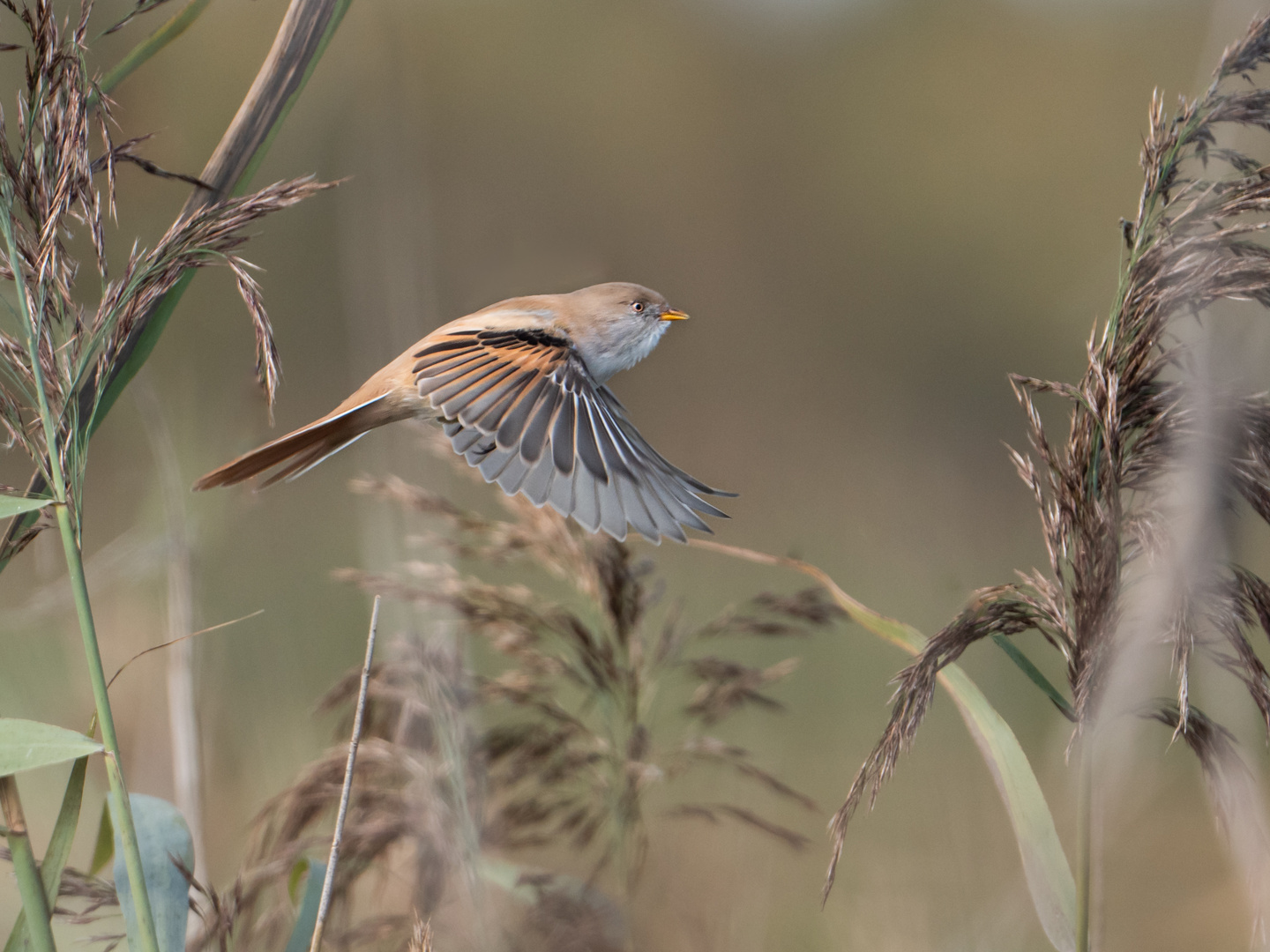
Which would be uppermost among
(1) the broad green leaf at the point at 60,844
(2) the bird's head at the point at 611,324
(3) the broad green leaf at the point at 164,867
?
(2) the bird's head at the point at 611,324

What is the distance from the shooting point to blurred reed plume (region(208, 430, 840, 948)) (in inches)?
61.9

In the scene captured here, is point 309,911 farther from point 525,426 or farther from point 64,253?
point 64,253

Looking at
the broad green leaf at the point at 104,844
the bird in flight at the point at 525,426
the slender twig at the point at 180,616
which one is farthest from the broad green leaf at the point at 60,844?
the slender twig at the point at 180,616

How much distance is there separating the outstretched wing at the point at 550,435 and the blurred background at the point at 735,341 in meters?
0.31

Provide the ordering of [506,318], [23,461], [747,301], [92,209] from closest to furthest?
[92,209]
[506,318]
[23,461]
[747,301]

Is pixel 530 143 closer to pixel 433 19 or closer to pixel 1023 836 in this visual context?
pixel 433 19

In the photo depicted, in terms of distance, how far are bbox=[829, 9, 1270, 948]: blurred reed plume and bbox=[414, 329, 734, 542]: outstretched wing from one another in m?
0.36

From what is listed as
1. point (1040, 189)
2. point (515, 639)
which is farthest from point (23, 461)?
point (1040, 189)

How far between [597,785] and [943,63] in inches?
297

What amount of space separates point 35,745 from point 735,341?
5.43 meters

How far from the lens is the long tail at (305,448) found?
1.25 m

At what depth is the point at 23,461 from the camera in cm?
400

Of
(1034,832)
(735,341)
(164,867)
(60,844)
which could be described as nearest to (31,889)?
(60,844)

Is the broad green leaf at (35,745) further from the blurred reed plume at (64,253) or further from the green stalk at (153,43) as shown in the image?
the green stalk at (153,43)
